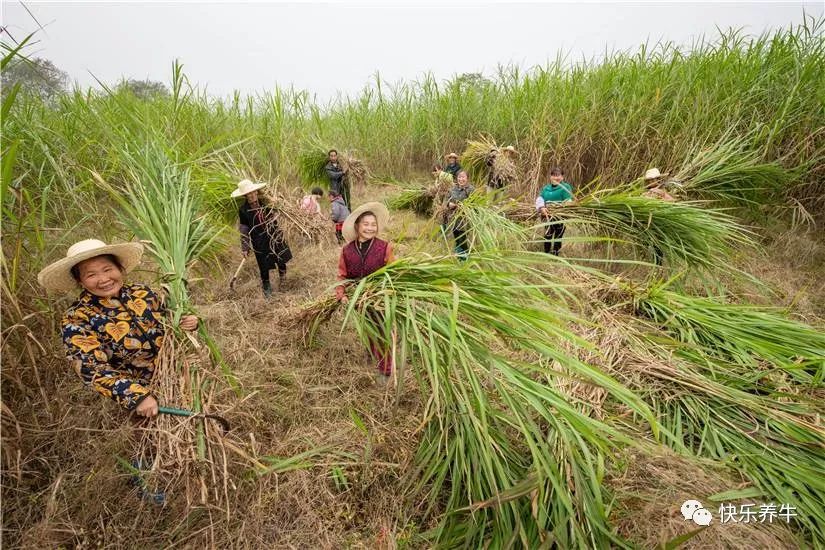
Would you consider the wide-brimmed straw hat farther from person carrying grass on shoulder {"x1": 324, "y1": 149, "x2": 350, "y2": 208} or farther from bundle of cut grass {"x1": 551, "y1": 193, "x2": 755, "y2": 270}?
person carrying grass on shoulder {"x1": 324, "y1": 149, "x2": 350, "y2": 208}

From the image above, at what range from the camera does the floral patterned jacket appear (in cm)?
125

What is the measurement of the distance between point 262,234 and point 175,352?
199 cm

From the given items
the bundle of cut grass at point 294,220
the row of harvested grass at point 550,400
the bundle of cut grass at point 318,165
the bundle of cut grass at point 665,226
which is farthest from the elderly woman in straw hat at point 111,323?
the bundle of cut grass at point 318,165

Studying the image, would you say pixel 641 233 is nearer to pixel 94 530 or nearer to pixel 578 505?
Result: pixel 578 505

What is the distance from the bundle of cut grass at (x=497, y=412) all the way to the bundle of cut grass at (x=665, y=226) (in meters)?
1.43

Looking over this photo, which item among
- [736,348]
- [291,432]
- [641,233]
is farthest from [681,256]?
[291,432]

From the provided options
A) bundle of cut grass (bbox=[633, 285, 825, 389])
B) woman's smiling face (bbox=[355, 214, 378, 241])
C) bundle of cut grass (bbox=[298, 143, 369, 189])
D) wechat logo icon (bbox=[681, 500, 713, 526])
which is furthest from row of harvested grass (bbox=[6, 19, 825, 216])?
wechat logo icon (bbox=[681, 500, 713, 526])

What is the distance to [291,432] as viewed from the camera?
5.94 ft

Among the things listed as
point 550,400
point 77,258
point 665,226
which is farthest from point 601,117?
point 77,258

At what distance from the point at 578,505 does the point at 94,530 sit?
1696 millimetres

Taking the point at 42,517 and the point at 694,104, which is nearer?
the point at 42,517

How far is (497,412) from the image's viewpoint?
1.38 metres

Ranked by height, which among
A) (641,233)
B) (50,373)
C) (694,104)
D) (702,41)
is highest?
(702,41)

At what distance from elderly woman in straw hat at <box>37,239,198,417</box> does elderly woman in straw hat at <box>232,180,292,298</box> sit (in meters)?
1.75
